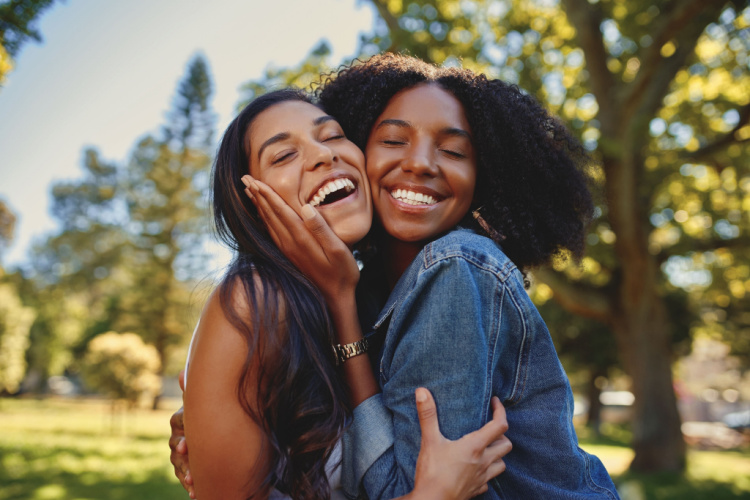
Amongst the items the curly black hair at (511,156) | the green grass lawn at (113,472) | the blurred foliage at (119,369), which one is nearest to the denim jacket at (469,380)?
the curly black hair at (511,156)

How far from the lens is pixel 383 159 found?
252 cm

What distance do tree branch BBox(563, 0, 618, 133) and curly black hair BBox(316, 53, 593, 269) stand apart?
7374 millimetres

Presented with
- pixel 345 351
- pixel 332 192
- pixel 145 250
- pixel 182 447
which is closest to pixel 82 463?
pixel 182 447

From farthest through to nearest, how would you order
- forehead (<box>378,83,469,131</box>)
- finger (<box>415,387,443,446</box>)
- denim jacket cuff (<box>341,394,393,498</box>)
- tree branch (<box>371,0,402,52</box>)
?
tree branch (<box>371,0,402,52</box>), forehead (<box>378,83,469,131</box>), denim jacket cuff (<box>341,394,393,498</box>), finger (<box>415,387,443,446</box>)

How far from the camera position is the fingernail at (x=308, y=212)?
2.08 meters

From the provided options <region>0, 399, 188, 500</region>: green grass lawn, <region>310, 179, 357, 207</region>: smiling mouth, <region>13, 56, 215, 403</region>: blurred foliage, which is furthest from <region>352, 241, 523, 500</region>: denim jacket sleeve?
<region>13, 56, 215, 403</region>: blurred foliage

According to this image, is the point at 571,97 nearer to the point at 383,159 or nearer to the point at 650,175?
the point at 650,175

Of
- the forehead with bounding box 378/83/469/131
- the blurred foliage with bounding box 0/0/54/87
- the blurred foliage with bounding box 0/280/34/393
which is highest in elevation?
the blurred foliage with bounding box 0/280/34/393

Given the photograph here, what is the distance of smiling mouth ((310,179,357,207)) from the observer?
7.48 feet

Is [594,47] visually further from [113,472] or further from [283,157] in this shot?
[113,472]

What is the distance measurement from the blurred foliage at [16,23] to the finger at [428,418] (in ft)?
10.1

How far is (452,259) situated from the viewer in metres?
1.89

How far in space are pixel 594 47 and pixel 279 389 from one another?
9516mm

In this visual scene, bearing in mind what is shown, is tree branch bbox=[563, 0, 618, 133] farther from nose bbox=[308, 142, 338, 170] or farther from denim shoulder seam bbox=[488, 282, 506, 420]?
denim shoulder seam bbox=[488, 282, 506, 420]
